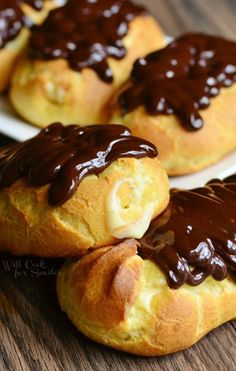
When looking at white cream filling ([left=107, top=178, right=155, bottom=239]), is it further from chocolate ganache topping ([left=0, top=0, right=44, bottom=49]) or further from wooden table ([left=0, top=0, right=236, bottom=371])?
chocolate ganache topping ([left=0, top=0, right=44, bottom=49])

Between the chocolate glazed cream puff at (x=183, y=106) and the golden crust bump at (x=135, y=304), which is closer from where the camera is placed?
the golden crust bump at (x=135, y=304)

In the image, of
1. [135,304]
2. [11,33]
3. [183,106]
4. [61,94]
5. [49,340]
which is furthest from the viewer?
[11,33]

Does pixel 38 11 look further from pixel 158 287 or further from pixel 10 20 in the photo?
pixel 158 287

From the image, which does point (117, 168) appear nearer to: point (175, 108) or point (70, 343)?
point (70, 343)

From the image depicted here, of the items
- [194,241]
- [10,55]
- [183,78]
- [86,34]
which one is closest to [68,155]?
[194,241]

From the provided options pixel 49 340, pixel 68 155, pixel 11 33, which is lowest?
pixel 49 340

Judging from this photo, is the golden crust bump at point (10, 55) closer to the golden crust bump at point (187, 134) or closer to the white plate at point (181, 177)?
the white plate at point (181, 177)

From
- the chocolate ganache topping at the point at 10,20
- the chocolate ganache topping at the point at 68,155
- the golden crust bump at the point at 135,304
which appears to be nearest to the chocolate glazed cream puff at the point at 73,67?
the chocolate ganache topping at the point at 10,20
